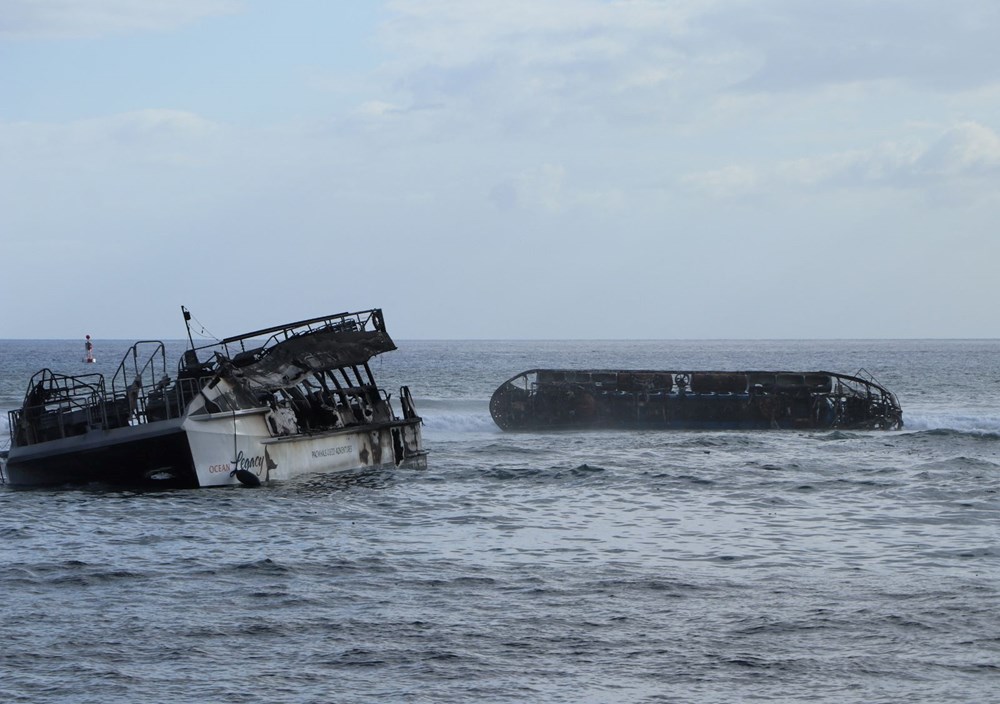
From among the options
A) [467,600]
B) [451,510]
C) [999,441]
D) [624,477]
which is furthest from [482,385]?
[467,600]

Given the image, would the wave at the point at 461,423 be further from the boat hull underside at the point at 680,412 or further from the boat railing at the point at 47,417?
the boat railing at the point at 47,417

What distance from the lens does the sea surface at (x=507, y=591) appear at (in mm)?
13102

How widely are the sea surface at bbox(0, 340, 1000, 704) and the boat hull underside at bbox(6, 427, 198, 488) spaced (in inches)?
20.2

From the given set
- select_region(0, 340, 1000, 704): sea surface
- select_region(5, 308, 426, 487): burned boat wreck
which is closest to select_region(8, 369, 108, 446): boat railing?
select_region(5, 308, 426, 487): burned boat wreck

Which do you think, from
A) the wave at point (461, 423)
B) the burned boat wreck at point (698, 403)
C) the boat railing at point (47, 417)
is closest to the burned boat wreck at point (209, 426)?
the boat railing at point (47, 417)

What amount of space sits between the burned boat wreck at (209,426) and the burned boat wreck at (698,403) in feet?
65.9

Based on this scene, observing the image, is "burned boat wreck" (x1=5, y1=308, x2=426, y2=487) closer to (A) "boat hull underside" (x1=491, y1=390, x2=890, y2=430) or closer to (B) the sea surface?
(B) the sea surface

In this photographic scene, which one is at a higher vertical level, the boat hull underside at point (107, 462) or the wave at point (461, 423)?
the boat hull underside at point (107, 462)

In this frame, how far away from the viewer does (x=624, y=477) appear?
33.8 metres

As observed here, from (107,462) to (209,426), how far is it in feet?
10.1

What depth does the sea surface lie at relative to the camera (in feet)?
43.0

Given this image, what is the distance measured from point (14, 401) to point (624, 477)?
2196 inches

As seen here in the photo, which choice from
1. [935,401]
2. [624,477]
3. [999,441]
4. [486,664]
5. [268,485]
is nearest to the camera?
[486,664]

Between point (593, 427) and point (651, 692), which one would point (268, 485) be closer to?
point (651, 692)
